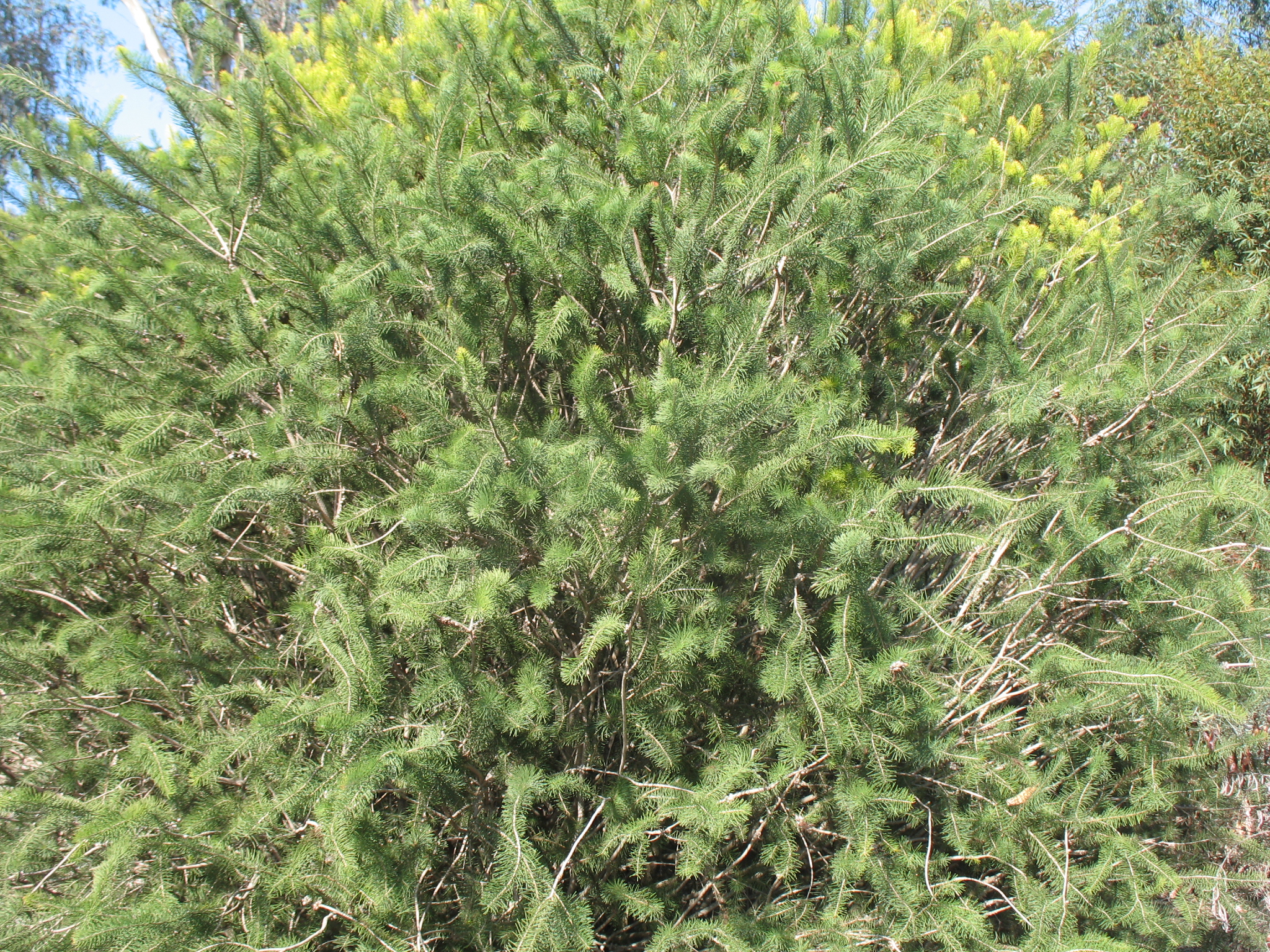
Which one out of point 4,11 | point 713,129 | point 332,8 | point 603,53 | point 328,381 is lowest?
point 328,381

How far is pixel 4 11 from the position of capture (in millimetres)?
14688

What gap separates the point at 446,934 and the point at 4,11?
65.0 feet

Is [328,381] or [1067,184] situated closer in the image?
[328,381]

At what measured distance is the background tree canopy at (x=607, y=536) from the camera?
201 centimetres

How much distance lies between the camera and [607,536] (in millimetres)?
2057

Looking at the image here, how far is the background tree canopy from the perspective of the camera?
6.59 feet

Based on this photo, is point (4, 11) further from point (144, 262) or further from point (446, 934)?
point (446, 934)

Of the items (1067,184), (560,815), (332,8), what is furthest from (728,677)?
(332,8)

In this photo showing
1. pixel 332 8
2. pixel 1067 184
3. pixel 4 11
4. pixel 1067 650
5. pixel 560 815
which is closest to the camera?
pixel 1067 650

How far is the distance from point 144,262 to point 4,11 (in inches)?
692

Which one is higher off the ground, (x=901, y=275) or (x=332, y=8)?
(x=332, y=8)

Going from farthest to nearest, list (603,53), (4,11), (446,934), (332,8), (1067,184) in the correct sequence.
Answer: (4,11), (332,8), (1067,184), (603,53), (446,934)

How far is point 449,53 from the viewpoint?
10.4ft

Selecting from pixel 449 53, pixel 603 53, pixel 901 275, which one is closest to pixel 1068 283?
pixel 901 275
